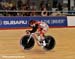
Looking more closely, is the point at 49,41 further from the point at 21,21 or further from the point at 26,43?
the point at 21,21

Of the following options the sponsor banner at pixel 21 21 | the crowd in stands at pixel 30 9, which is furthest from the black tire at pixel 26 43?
the crowd in stands at pixel 30 9

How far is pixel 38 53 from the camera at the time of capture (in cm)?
1201

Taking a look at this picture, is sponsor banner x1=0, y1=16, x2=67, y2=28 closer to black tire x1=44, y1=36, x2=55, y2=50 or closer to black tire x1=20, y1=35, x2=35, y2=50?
black tire x1=20, y1=35, x2=35, y2=50

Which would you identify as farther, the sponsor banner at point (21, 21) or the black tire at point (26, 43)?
the sponsor banner at point (21, 21)

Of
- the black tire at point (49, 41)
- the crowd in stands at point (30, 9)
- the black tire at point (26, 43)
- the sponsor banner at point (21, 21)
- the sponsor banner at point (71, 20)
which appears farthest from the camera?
the crowd in stands at point (30, 9)

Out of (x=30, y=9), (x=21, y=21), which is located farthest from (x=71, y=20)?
(x=21, y=21)

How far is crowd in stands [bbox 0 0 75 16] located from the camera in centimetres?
2431

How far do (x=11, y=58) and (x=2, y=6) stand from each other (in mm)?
14092

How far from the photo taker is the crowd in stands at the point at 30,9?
24.3 m

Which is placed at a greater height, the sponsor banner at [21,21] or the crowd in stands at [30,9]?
the crowd in stands at [30,9]

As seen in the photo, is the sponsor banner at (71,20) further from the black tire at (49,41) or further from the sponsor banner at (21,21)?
the black tire at (49,41)

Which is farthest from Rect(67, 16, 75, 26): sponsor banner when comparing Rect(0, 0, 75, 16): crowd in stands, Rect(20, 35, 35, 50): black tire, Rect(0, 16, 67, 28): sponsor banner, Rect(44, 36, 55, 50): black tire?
Rect(20, 35, 35, 50): black tire

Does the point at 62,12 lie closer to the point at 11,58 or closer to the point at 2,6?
the point at 2,6

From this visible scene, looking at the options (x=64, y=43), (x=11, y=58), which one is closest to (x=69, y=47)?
(x=64, y=43)
